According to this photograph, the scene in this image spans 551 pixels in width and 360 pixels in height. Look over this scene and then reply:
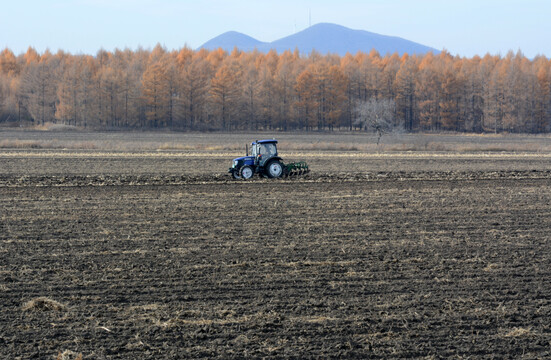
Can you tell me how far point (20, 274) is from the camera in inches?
389

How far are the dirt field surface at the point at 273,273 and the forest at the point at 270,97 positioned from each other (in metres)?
72.2

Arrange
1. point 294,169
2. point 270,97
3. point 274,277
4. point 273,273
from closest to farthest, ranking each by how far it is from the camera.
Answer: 1. point 274,277
2. point 273,273
3. point 294,169
4. point 270,97

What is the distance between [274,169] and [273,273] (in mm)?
14157

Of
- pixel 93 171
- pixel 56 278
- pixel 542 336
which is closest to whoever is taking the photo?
pixel 542 336

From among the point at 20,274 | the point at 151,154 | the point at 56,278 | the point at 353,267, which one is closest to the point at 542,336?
the point at 353,267

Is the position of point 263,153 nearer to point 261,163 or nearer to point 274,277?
point 261,163

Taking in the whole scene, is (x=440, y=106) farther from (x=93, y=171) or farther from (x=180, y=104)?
(x=93, y=171)

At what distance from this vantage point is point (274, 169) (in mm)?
24047

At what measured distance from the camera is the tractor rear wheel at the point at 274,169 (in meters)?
23.9

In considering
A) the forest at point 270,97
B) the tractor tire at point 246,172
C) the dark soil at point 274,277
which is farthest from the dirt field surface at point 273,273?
the forest at point 270,97

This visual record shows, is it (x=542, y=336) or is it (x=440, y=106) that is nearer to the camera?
(x=542, y=336)

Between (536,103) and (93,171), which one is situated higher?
(536,103)

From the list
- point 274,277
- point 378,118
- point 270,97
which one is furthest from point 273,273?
point 270,97

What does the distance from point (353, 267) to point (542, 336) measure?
3.65 m
